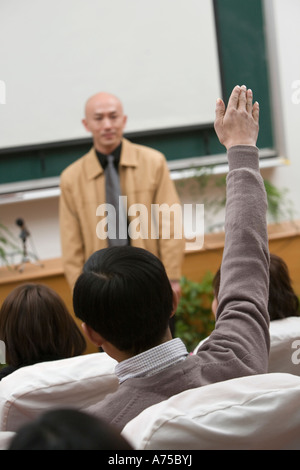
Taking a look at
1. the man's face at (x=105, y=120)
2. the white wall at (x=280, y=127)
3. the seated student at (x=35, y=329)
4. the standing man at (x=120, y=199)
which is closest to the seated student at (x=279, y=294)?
the seated student at (x=35, y=329)

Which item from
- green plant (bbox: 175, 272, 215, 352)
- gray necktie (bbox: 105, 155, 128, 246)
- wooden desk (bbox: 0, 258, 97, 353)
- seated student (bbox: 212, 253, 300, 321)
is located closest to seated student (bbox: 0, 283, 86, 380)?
seated student (bbox: 212, 253, 300, 321)

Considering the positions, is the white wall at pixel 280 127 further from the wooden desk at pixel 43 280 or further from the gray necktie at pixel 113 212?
the gray necktie at pixel 113 212

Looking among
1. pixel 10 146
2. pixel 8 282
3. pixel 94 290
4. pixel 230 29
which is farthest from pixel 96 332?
pixel 230 29

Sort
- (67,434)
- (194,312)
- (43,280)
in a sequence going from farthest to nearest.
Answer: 1. (194,312)
2. (43,280)
3. (67,434)

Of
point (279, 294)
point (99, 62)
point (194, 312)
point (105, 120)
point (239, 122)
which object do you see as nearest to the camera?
point (239, 122)

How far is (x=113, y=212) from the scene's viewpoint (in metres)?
2.89

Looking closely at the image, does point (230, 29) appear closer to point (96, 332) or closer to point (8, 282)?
point (8, 282)

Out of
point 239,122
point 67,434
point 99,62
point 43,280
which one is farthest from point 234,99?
point 99,62

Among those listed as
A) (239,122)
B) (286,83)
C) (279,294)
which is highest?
(286,83)

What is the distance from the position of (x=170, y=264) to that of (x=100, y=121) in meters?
0.64

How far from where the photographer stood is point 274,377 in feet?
2.93

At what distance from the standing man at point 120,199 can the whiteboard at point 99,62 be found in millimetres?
969

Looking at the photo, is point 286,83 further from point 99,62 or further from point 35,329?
point 35,329

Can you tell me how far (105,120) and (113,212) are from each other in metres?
0.37
